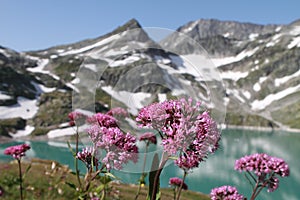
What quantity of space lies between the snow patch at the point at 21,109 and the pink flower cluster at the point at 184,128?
134 meters

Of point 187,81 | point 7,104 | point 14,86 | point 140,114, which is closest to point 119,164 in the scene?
point 140,114

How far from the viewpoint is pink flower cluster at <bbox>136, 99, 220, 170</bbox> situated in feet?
6.61

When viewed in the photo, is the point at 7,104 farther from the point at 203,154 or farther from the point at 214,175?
the point at 203,154

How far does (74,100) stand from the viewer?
129 inches

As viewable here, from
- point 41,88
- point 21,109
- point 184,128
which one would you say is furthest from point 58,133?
point 184,128

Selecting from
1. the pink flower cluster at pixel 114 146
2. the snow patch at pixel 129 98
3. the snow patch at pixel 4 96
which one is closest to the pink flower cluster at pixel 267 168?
the snow patch at pixel 129 98

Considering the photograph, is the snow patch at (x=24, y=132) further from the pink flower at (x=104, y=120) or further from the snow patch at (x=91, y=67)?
the pink flower at (x=104, y=120)

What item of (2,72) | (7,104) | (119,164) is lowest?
(7,104)

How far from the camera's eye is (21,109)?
443ft

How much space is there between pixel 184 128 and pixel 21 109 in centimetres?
14536

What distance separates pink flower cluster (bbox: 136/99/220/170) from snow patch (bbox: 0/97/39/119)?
134 meters

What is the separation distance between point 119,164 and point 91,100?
2.87 feet

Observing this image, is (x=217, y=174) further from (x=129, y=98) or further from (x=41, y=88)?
(x=41, y=88)

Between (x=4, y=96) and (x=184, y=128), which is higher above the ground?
(x=184, y=128)
